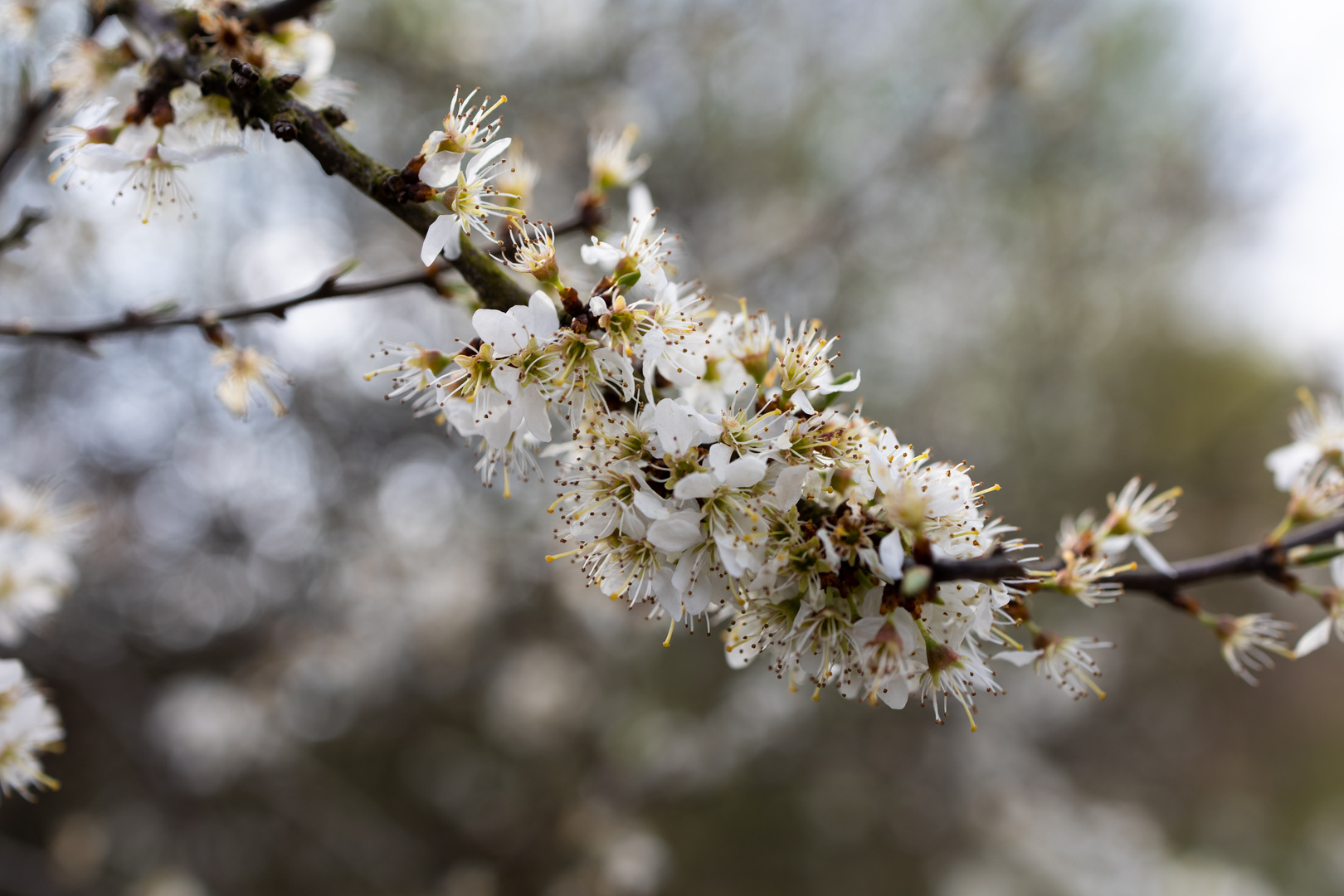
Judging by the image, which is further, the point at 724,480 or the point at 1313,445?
the point at 1313,445

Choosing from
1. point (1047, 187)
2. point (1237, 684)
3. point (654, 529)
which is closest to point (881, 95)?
point (1047, 187)

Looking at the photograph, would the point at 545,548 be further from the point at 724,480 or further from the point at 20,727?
the point at 724,480

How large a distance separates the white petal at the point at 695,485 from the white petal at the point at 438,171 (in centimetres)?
59

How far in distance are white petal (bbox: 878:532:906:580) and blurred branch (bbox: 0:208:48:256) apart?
1739mm

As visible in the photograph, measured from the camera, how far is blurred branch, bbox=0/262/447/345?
1306mm

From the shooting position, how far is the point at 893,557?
0.97 meters

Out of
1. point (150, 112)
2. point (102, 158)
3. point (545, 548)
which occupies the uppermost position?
point (545, 548)

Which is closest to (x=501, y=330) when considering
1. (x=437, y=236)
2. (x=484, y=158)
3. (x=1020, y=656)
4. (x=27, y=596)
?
(x=437, y=236)

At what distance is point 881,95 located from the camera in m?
6.33

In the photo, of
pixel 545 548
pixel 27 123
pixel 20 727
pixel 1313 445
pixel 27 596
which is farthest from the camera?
pixel 545 548

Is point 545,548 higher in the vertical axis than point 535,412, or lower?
higher

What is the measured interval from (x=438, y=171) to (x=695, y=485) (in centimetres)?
62

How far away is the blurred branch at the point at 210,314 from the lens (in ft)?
4.28

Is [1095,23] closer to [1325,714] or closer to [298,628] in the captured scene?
[298,628]
